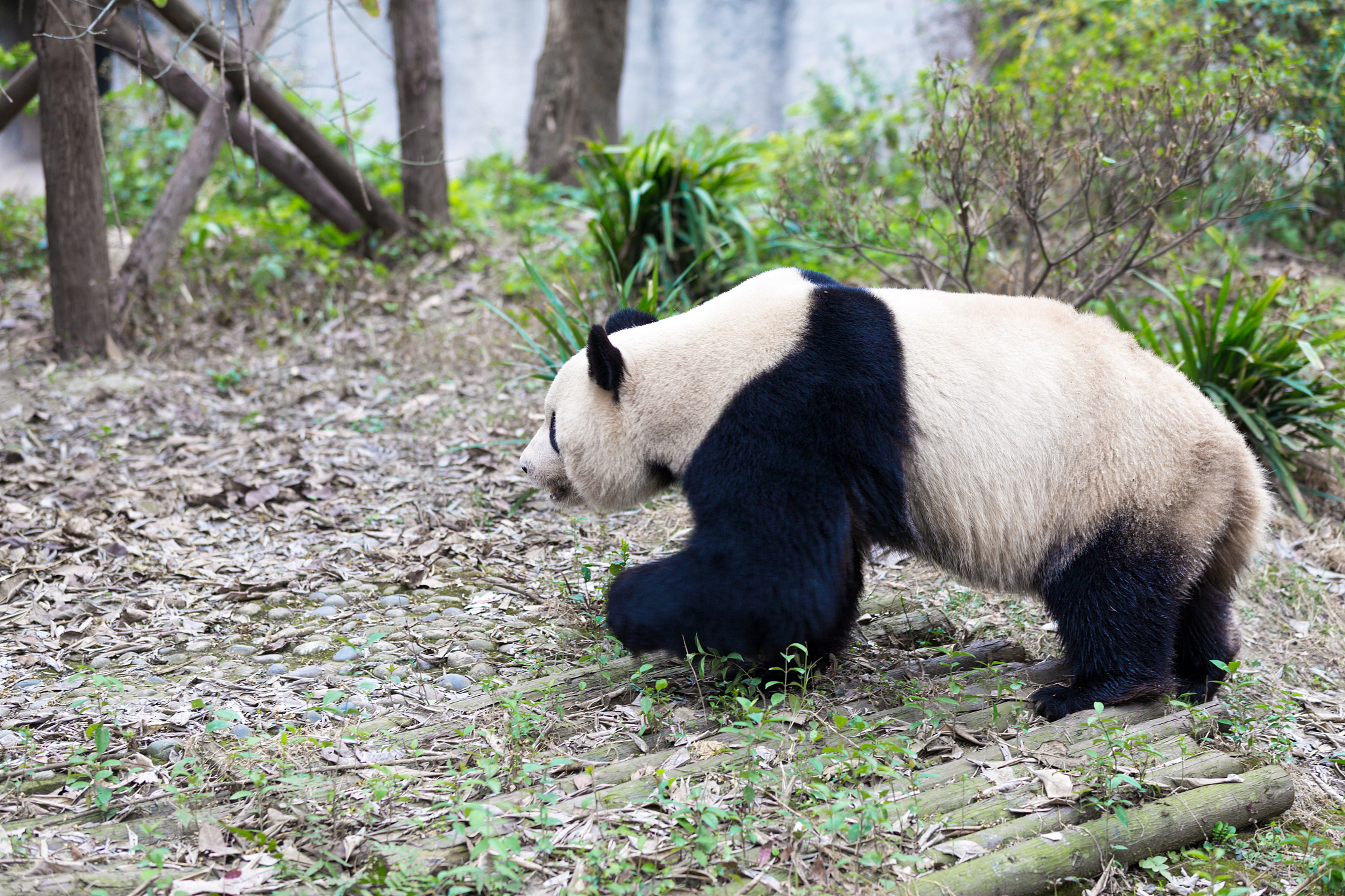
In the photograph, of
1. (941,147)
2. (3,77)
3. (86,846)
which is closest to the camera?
(86,846)

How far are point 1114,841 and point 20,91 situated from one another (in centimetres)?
746

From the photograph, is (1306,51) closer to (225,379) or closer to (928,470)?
(928,470)

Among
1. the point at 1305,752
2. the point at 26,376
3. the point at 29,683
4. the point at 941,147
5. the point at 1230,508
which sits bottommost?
the point at 1305,752

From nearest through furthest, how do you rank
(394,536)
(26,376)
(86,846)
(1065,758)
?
(86,846)
(1065,758)
(394,536)
(26,376)

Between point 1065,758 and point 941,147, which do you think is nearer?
point 1065,758

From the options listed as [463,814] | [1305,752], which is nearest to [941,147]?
[1305,752]

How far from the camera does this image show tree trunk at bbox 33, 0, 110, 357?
5.86m

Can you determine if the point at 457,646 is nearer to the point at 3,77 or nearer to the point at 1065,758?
the point at 1065,758

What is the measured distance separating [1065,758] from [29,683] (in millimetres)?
3200

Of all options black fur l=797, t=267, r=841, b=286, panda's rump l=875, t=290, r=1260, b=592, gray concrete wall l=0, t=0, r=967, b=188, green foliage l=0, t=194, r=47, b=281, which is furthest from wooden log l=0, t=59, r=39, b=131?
gray concrete wall l=0, t=0, r=967, b=188

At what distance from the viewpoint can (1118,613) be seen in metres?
3.04

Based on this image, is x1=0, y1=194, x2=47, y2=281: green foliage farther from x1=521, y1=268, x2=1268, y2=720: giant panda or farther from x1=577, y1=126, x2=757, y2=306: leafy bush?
x1=521, y1=268, x2=1268, y2=720: giant panda

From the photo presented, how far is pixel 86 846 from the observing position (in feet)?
7.68

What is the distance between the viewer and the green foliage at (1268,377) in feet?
16.6
